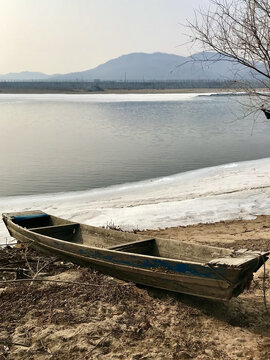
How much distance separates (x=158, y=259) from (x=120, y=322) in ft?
3.10

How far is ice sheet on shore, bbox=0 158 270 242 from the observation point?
10.8 m

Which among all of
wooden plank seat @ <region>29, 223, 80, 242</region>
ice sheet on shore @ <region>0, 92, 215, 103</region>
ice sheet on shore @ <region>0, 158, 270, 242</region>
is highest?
ice sheet on shore @ <region>0, 92, 215, 103</region>

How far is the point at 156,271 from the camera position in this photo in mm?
5414

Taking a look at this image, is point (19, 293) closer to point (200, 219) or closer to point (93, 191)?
point (200, 219)

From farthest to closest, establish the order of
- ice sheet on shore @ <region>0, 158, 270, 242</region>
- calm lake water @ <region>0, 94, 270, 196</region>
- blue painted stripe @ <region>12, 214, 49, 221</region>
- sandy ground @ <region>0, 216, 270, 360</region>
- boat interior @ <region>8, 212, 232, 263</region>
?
1. calm lake water @ <region>0, 94, 270, 196</region>
2. ice sheet on shore @ <region>0, 158, 270, 242</region>
3. blue painted stripe @ <region>12, 214, 49, 221</region>
4. boat interior @ <region>8, 212, 232, 263</region>
5. sandy ground @ <region>0, 216, 270, 360</region>

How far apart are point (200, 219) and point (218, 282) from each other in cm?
597

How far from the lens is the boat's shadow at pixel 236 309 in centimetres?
503

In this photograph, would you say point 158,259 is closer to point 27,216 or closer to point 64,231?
point 64,231

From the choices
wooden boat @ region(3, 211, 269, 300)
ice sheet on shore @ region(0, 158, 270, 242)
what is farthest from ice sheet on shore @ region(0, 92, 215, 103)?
wooden boat @ region(3, 211, 269, 300)

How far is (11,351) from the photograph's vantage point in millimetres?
4391

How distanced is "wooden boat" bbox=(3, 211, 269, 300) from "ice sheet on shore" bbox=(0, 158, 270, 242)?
260cm

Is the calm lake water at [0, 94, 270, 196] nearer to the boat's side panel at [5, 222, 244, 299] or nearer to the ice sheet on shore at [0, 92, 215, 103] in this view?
the boat's side panel at [5, 222, 244, 299]

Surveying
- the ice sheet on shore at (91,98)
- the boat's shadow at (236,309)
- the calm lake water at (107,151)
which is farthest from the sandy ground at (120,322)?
the ice sheet on shore at (91,98)

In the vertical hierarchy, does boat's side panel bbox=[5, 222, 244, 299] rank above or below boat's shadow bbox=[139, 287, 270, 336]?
above
